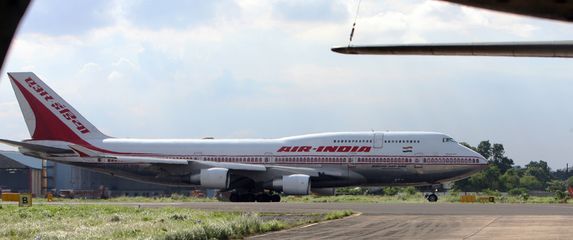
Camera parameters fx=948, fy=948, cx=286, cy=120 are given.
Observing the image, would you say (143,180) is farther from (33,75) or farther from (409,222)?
(409,222)

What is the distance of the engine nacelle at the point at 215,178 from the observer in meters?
43.5

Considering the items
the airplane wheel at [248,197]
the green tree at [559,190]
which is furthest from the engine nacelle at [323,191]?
the green tree at [559,190]

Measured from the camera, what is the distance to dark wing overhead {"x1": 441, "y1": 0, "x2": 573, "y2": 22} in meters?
2.86

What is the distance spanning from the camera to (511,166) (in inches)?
4692

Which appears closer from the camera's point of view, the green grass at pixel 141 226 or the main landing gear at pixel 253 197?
the green grass at pixel 141 226

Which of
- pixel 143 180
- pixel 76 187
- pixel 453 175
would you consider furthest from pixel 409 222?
pixel 76 187

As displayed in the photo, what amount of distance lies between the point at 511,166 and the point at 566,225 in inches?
3871

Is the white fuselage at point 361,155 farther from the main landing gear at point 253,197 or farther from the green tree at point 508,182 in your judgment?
the green tree at point 508,182

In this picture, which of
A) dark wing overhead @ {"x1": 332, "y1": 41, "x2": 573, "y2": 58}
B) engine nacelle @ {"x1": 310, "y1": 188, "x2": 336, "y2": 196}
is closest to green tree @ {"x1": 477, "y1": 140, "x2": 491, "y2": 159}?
engine nacelle @ {"x1": 310, "y1": 188, "x2": 336, "y2": 196}

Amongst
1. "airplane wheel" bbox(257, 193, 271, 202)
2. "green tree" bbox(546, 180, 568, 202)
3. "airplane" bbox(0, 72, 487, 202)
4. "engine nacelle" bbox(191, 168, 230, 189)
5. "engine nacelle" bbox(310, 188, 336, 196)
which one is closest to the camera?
"engine nacelle" bbox(191, 168, 230, 189)

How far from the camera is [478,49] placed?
504 cm

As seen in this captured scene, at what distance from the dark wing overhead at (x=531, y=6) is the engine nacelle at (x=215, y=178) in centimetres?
4083

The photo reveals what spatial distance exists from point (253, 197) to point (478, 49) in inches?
1612

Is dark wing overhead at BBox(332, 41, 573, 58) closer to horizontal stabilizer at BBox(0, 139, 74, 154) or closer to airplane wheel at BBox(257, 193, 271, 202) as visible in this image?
airplane wheel at BBox(257, 193, 271, 202)
